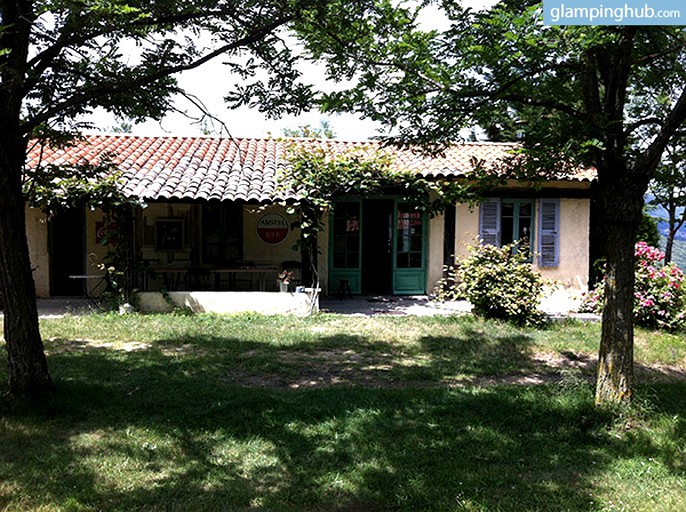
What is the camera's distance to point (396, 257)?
1320 centimetres

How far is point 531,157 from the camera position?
5.33 m

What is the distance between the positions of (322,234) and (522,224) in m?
4.81

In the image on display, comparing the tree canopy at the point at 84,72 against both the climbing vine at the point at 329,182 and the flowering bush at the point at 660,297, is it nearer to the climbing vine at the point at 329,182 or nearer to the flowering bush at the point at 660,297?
the climbing vine at the point at 329,182

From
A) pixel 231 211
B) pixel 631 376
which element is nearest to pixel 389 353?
pixel 631 376

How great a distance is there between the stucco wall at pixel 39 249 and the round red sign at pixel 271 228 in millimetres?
4699

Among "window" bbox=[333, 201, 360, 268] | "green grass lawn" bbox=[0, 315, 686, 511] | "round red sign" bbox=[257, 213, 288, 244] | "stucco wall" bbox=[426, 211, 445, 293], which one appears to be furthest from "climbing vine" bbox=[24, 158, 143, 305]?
"stucco wall" bbox=[426, 211, 445, 293]

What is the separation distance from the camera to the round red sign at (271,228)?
13.0 metres

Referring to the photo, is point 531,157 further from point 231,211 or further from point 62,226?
point 62,226

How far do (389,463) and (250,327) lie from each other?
551 cm

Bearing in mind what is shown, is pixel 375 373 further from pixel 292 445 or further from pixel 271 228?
pixel 271 228

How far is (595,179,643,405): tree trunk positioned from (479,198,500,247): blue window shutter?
811 cm

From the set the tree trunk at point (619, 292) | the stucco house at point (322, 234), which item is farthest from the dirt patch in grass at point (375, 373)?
the stucco house at point (322, 234)

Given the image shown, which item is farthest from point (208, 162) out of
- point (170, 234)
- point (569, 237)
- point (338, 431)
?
point (338, 431)

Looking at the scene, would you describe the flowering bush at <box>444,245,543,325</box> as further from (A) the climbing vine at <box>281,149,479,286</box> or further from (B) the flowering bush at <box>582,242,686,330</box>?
(B) the flowering bush at <box>582,242,686,330</box>
